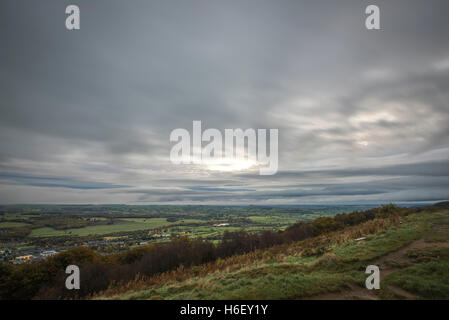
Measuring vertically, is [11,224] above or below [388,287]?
below

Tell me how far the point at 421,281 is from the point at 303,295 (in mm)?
5113

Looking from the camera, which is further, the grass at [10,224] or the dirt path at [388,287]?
the grass at [10,224]

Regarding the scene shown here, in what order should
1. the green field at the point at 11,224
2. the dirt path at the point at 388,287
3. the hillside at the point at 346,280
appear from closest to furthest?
the dirt path at the point at 388,287 → the hillside at the point at 346,280 → the green field at the point at 11,224

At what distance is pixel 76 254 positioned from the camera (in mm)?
26078

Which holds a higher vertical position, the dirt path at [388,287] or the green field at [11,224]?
the dirt path at [388,287]

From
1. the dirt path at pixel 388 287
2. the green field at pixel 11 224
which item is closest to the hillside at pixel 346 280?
the dirt path at pixel 388 287

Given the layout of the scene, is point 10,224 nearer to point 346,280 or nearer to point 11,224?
point 11,224

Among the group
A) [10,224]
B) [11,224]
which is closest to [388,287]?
[11,224]

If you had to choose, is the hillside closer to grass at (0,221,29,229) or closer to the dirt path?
the dirt path

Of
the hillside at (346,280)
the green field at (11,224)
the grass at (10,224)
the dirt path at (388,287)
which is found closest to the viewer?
the dirt path at (388,287)

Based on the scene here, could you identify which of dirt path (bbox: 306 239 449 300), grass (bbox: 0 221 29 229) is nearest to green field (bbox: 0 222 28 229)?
grass (bbox: 0 221 29 229)

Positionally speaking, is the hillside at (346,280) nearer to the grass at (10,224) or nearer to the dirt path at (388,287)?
the dirt path at (388,287)

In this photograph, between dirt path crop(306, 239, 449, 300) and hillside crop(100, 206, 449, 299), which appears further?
hillside crop(100, 206, 449, 299)
